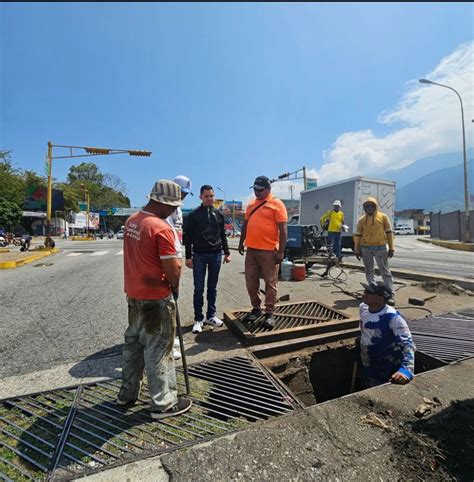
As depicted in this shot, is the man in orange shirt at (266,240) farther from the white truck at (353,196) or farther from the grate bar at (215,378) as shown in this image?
the white truck at (353,196)

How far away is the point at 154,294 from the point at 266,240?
197cm

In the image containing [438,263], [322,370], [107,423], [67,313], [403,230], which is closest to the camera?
[107,423]

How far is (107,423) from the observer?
2.15 metres

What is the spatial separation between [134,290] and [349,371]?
3.02 m

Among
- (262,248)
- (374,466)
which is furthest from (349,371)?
(374,466)

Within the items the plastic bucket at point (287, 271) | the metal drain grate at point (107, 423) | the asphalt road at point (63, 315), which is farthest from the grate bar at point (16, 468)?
the plastic bucket at point (287, 271)

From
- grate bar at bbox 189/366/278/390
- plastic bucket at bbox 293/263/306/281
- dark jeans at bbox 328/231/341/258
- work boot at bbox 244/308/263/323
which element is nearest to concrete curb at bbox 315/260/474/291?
plastic bucket at bbox 293/263/306/281

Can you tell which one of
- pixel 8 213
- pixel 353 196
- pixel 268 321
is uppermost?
pixel 8 213

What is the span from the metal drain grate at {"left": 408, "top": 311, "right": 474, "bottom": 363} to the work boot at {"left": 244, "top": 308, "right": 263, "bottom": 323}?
1900mm

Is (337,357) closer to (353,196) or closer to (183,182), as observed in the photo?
(183,182)

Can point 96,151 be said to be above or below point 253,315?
above

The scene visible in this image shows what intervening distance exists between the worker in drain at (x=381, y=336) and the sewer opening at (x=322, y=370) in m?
0.46

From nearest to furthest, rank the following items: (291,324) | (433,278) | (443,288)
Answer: (291,324) → (443,288) → (433,278)

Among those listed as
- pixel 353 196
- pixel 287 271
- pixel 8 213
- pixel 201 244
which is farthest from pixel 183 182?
pixel 8 213
